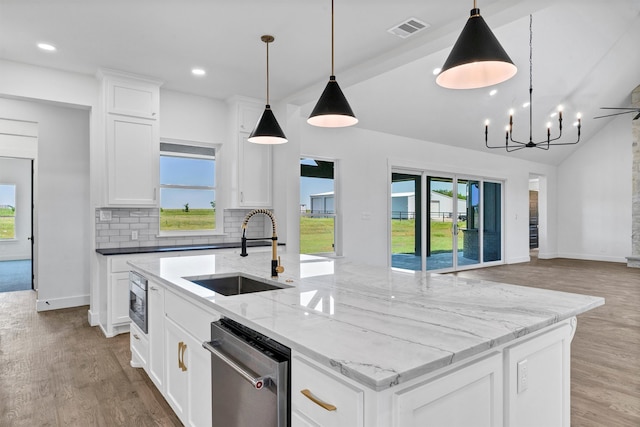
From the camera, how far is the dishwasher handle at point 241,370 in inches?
46.6

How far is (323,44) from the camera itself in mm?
3488

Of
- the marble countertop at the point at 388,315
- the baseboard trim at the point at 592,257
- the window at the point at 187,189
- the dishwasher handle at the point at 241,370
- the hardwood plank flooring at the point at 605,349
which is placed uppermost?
the window at the point at 187,189

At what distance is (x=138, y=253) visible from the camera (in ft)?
12.7

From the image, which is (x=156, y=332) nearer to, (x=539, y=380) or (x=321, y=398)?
(x=321, y=398)

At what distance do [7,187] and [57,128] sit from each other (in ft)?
20.2

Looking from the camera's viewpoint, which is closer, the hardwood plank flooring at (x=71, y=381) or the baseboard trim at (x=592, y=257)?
the hardwood plank flooring at (x=71, y=381)

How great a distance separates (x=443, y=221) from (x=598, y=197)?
16.4 ft

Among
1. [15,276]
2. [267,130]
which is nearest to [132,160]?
[267,130]

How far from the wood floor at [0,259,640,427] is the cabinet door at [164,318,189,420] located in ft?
0.98

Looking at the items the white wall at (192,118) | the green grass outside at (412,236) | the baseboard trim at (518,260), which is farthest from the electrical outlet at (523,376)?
the baseboard trim at (518,260)

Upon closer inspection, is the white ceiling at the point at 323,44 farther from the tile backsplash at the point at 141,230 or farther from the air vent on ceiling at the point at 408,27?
the tile backsplash at the point at 141,230

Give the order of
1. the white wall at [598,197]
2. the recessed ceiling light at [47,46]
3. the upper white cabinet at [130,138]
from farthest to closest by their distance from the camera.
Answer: the white wall at [598,197] < the upper white cabinet at [130,138] < the recessed ceiling light at [47,46]

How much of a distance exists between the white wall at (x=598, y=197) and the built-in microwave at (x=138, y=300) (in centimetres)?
1081

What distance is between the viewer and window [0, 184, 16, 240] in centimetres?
923
